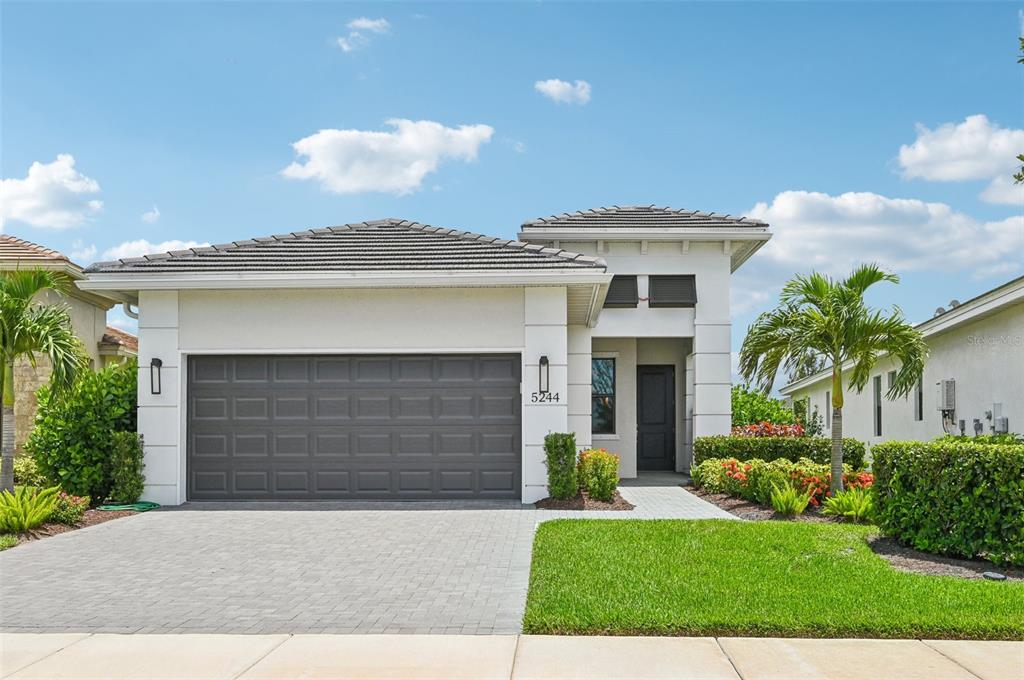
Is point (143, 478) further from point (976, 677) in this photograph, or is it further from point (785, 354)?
point (976, 677)

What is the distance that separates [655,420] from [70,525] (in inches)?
526

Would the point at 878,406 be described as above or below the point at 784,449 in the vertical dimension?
above

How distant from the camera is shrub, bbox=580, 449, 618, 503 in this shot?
13.8 metres

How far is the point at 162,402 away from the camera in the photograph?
14148mm

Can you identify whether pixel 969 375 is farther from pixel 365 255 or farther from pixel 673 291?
pixel 365 255

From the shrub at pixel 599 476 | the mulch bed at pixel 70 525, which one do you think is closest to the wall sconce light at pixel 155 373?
the mulch bed at pixel 70 525

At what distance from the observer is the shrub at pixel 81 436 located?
45.2 feet

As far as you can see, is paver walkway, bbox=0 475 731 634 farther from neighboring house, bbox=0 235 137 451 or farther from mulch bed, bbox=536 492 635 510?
neighboring house, bbox=0 235 137 451

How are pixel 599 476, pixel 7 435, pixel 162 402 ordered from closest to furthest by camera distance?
pixel 7 435 → pixel 599 476 → pixel 162 402

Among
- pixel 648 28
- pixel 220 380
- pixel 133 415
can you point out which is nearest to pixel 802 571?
pixel 648 28

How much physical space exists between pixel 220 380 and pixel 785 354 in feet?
29.8

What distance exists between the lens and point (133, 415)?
1452 cm

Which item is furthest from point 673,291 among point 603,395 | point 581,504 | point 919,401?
point 581,504

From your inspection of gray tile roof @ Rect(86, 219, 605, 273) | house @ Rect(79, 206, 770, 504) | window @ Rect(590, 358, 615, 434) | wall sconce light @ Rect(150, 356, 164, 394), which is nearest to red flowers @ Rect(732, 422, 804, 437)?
window @ Rect(590, 358, 615, 434)
